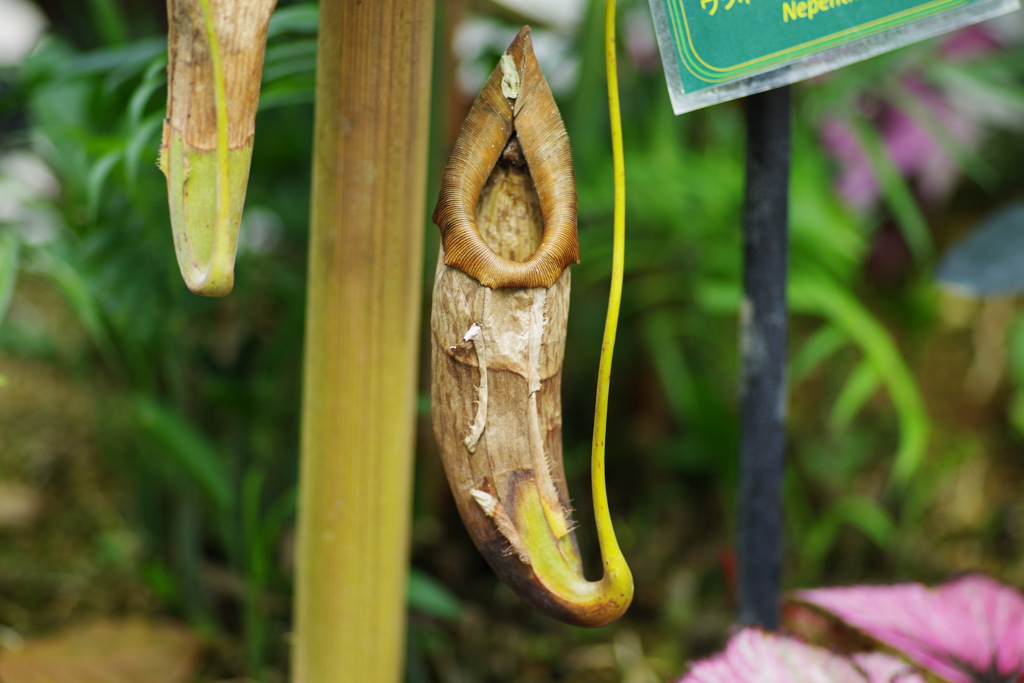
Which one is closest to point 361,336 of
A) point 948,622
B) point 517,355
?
point 517,355

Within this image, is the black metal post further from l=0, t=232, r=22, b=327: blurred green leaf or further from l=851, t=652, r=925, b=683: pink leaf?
l=0, t=232, r=22, b=327: blurred green leaf

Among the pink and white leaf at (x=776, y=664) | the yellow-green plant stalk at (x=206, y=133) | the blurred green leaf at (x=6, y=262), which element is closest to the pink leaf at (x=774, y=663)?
the pink and white leaf at (x=776, y=664)

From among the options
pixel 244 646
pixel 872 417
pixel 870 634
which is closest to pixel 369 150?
pixel 870 634

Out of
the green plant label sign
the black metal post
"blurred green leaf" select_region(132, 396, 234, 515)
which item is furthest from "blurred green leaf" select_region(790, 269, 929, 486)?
"blurred green leaf" select_region(132, 396, 234, 515)

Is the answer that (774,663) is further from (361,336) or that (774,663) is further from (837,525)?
(837,525)

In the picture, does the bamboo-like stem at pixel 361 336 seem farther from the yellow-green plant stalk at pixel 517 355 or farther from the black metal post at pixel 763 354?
the black metal post at pixel 763 354

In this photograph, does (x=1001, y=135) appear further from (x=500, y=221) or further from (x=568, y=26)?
(x=500, y=221)
